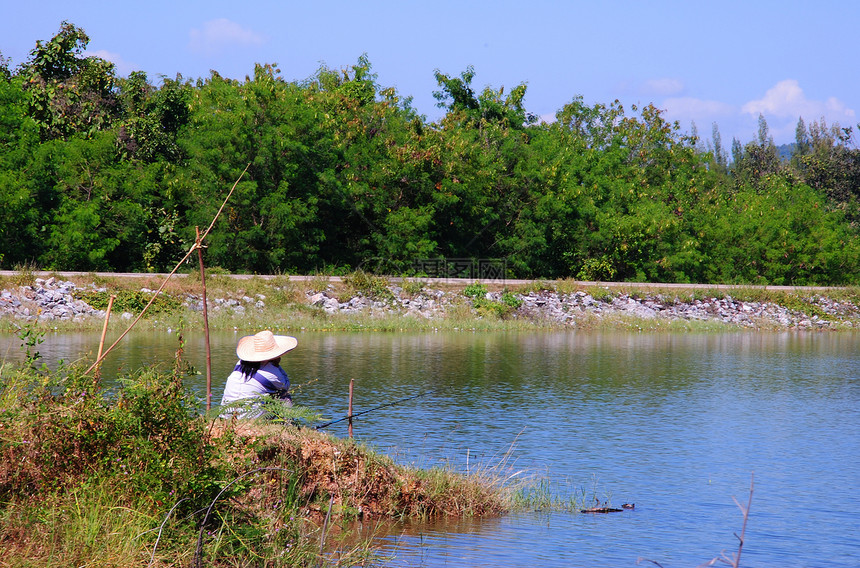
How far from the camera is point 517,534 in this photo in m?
9.39

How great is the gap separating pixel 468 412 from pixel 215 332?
15263 mm

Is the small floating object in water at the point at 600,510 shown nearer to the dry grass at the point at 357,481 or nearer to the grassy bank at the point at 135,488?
the dry grass at the point at 357,481

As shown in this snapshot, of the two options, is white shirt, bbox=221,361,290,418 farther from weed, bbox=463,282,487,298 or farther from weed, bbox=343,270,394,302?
weed, bbox=463,282,487,298

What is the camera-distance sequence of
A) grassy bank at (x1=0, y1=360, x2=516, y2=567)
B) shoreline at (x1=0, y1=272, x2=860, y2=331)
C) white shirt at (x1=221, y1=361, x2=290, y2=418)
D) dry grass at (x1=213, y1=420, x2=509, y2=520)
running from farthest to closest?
1. shoreline at (x1=0, y1=272, x2=860, y2=331)
2. white shirt at (x1=221, y1=361, x2=290, y2=418)
3. dry grass at (x1=213, y1=420, x2=509, y2=520)
4. grassy bank at (x1=0, y1=360, x2=516, y2=567)

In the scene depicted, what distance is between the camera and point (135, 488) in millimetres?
7152

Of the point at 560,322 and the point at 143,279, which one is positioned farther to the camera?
the point at 560,322

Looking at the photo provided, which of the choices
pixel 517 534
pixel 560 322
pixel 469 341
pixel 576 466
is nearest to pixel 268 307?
pixel 469 341

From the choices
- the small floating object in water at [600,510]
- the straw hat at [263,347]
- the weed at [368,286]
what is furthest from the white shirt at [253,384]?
the weed at [368,286]

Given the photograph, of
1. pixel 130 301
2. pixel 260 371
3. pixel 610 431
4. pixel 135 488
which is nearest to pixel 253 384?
pixel 260 371

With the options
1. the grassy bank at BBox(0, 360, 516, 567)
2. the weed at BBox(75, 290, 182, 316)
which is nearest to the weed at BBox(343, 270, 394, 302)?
the weed at BBox(75, 290, 182, 316)

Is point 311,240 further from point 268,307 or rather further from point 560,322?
point 560,322

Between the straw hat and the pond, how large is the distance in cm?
190

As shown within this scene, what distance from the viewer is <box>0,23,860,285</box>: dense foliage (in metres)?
38.0

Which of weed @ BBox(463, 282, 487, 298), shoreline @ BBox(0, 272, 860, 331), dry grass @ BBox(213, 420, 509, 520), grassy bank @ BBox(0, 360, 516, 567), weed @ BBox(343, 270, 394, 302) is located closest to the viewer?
grassy bank @ BBox(0, 360, 516, 567)
